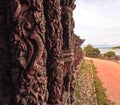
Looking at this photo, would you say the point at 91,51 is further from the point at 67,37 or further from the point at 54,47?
the point at 54,47

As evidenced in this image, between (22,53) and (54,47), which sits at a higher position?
(54,47)

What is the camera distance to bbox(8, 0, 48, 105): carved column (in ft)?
8.78

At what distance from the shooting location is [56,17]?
3.31m

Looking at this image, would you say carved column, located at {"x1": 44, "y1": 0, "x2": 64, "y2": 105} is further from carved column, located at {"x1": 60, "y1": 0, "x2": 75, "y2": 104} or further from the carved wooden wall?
carved column, located at {"x1": 60, "y1": 0, "x2": 75, "y2": 104}

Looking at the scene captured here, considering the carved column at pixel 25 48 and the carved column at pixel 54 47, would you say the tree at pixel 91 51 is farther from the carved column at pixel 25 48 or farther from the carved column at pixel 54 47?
the carved column at pixel 25 48

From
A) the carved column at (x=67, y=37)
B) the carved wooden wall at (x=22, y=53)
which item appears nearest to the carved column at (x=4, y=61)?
the carved wooden wall at (x=22, y=53)

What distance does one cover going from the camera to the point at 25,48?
2.67 m

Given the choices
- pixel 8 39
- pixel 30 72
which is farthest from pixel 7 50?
pixel 30 72

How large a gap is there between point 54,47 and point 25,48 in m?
0.73

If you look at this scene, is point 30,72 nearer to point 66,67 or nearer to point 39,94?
point 39,94

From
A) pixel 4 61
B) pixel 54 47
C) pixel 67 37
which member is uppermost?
pixel 67 37

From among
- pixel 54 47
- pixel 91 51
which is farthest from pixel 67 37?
pixel 91 51

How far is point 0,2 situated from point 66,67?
2174 millimetres

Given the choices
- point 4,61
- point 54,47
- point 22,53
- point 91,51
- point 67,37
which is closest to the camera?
point 22,53
